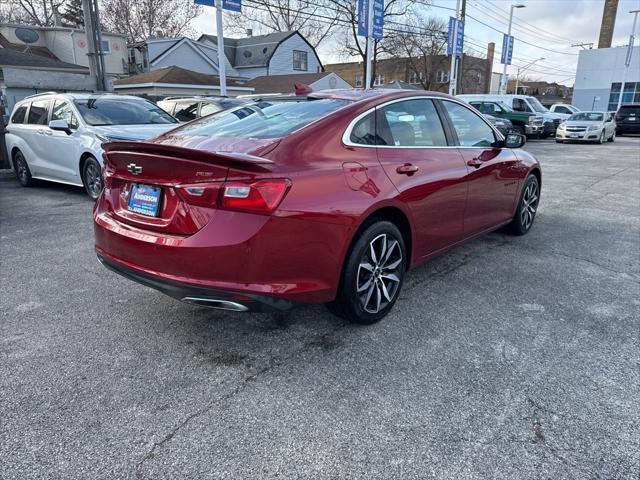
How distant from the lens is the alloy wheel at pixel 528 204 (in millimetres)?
5669

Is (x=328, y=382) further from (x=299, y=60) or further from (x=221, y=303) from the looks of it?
(x=299, y=60)

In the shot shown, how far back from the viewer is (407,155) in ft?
11.6

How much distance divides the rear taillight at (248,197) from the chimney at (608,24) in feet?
195

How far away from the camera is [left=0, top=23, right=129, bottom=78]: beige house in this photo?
3200 centimetres

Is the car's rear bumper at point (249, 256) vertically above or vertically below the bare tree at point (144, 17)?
below

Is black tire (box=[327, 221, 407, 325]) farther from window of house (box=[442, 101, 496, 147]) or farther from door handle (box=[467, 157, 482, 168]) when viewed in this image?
window of house (box=[442, 101, 496, 147])

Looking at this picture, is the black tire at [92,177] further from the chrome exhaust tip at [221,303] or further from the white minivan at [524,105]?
the white minivan at [524,105]

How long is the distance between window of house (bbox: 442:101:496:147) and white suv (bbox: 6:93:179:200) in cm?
464

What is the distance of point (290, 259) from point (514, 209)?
3.64m

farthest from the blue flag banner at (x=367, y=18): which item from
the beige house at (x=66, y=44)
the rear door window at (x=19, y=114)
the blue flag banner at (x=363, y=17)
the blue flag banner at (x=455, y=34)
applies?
the beige house at (x=66, y=44)

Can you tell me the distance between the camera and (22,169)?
29.9 feet

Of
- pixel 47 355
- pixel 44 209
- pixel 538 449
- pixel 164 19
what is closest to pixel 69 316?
pixel 47 355

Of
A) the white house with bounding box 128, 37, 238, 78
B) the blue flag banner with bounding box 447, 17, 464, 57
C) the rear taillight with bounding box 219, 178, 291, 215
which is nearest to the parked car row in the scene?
the rear taillight with bounding box 219, 178, 291, 215

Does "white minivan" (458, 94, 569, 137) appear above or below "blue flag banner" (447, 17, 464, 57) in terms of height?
below
